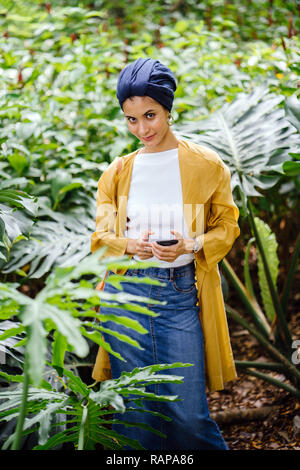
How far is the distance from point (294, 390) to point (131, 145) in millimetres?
1532

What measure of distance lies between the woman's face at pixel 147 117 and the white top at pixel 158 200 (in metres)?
0.09

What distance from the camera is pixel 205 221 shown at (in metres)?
1.77

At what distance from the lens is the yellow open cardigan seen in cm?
172

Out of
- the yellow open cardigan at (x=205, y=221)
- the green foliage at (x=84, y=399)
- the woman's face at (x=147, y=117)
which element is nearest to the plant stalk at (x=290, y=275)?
the yellow open cardigan at (x=205, y=221)

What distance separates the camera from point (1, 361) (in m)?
1.97

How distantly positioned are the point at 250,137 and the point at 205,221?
3.10 ft

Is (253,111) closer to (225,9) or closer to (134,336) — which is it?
(134,336)

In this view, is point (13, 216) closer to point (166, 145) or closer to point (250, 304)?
point (166, 145)

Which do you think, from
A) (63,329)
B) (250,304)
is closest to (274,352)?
(250,304)

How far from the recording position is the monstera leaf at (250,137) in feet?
7.82

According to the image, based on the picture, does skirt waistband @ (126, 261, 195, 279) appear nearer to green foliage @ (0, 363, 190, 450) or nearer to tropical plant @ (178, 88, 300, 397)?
green foliage @ (0, 363, 190, 450)

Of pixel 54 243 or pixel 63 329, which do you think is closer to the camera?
pixel 63 329

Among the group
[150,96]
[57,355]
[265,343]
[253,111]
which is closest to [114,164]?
[150,96]

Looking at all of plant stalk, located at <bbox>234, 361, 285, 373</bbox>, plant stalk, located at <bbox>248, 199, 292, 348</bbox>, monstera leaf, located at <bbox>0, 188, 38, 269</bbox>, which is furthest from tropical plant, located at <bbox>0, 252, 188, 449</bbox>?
plant stalk, located at <bbox>248, 199, 292, 348</bbox>
